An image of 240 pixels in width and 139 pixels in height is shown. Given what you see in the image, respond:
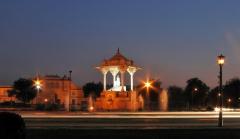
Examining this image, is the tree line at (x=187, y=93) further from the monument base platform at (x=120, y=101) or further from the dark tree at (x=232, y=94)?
the monument base platform at (x=120, y=101)

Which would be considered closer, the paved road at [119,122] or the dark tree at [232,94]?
the paved road at [119,122]

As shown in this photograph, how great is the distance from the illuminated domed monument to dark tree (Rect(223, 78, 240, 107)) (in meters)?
74.3

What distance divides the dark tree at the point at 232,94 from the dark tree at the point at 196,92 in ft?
34.0

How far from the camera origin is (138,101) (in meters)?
88.6

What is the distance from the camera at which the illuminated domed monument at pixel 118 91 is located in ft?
280

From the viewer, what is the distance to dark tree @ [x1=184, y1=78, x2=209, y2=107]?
138 m

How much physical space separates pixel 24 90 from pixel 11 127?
126206 millimetres

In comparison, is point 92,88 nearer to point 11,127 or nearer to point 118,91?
point 118,91

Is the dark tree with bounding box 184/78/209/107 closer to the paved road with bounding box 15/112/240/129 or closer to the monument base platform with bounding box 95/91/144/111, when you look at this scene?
the monument base platform with bounding box 95/91/144/111
